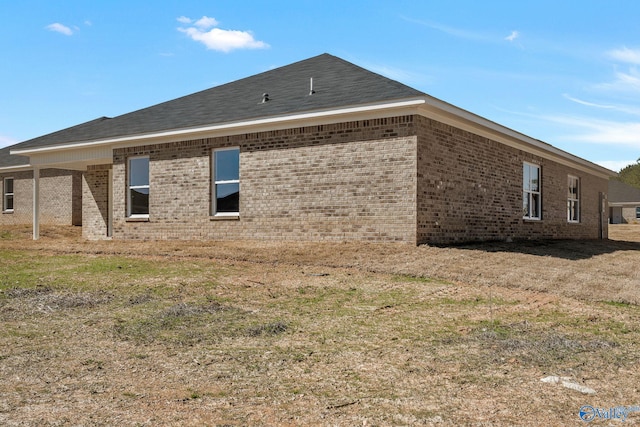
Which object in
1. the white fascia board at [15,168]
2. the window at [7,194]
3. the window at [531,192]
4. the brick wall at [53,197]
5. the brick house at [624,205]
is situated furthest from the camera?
the brick house at [624,205]

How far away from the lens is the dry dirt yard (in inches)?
185

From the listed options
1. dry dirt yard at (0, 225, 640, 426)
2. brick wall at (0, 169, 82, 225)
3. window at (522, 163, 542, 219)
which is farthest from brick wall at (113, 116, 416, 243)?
brick wall at (0, 169, 82, 225)

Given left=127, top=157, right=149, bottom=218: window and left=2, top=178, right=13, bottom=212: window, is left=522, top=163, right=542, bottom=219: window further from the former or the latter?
left=2, top=178, right=13, bottom=212: window

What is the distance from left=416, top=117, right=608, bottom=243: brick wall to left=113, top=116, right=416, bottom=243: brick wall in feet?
2.24

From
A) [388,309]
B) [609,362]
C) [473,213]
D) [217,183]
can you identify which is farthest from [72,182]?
[609,362]

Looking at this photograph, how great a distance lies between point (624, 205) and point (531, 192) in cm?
3940

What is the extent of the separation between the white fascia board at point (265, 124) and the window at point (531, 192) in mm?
8138

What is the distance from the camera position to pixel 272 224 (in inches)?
648

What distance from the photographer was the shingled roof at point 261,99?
15.5 metres


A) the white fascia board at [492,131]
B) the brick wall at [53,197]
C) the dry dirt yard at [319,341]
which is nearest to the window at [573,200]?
the white fascia board at [492,131]

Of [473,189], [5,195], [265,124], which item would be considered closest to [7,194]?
[5,195]

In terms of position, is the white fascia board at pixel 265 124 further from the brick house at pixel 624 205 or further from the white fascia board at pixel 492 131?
the brick house at pixel 624 205

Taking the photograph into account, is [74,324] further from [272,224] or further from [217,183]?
[217,183]

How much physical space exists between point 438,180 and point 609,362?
9.57 metres
